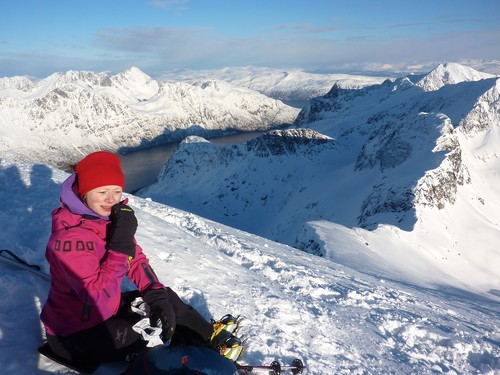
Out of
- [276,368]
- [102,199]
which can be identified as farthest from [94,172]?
[276,368]

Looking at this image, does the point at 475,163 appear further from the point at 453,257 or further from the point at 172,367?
the point at 172,367

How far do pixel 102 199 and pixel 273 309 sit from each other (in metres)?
4.07

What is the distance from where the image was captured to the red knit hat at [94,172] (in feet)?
13.5

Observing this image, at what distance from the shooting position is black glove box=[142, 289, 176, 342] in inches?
166

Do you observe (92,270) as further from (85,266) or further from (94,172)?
(94,172)

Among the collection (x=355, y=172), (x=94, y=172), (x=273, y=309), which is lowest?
(x=355, y=172)

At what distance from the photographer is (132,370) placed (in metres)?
3.72

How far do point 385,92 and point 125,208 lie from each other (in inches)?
8097

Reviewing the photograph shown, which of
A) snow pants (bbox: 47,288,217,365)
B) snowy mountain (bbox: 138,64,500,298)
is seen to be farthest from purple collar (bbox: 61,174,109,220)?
snowy mountain (bbox: 138,64,500,298)

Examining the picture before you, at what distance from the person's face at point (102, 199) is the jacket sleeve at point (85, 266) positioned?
335mm

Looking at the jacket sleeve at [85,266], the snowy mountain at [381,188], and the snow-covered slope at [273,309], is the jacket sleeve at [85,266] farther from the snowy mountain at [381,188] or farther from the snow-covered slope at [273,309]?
the snowy mountain at [381,188]

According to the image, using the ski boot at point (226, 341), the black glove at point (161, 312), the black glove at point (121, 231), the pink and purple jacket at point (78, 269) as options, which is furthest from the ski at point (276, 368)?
the black glove at point (121, 231)

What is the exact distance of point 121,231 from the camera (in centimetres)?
407

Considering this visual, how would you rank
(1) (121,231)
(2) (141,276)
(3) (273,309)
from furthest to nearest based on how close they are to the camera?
(3) (273,309)
(2) (141,276)
(1) (121,231)
